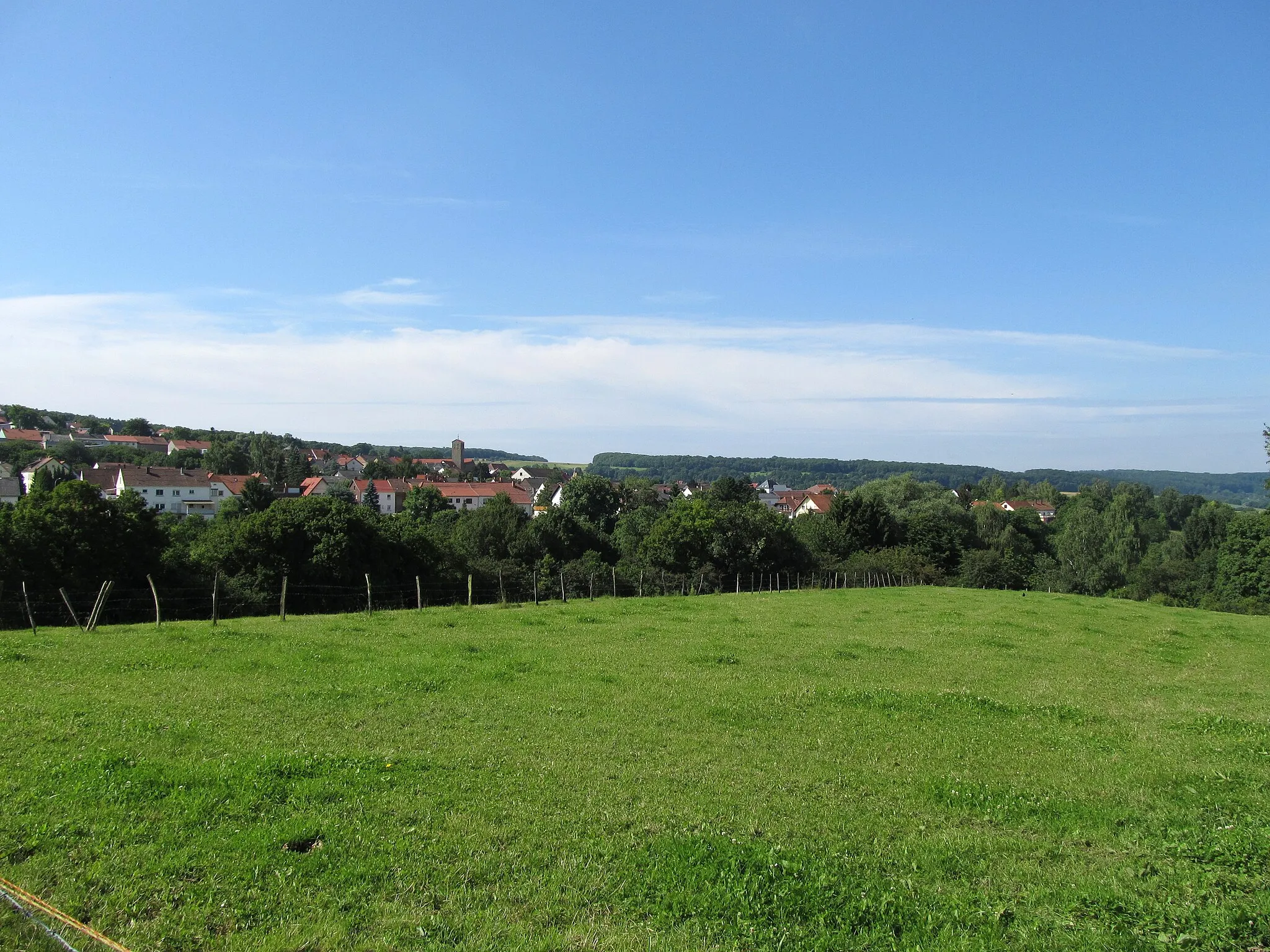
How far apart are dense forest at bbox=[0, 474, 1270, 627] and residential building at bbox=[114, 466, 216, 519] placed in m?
18.7

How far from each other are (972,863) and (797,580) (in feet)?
186

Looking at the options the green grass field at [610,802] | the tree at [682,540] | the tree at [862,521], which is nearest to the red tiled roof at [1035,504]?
the tree at [862,521]

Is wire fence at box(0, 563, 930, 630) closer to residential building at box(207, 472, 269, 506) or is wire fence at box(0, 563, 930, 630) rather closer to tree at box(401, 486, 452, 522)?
tree at box(401, 486, 452, 522)

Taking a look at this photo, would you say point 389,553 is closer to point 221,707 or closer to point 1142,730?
point 221,707

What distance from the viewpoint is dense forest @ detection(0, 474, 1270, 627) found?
131 ft

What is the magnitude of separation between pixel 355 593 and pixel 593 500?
63.2 metres

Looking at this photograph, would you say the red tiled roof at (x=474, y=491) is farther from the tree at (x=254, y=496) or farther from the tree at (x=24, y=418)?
the tree at (x=24, y=418)

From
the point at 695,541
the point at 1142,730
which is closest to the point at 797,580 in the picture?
the point at 695,541

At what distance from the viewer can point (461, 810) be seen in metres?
8.98

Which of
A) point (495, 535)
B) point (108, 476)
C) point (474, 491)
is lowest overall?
point (495, 535)

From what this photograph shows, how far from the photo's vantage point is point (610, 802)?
31.3 ft

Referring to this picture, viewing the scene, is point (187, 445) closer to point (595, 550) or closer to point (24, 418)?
point (24, 418)

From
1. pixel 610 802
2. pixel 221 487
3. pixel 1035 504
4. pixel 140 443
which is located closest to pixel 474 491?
pixel 221 487

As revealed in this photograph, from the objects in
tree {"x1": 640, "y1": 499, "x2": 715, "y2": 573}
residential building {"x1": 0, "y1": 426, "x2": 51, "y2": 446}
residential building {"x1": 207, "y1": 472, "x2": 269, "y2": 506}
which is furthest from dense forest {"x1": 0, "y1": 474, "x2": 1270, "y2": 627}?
residential building {"x1": 0, "y1": 426, "x2": 51, "y2": 446}
